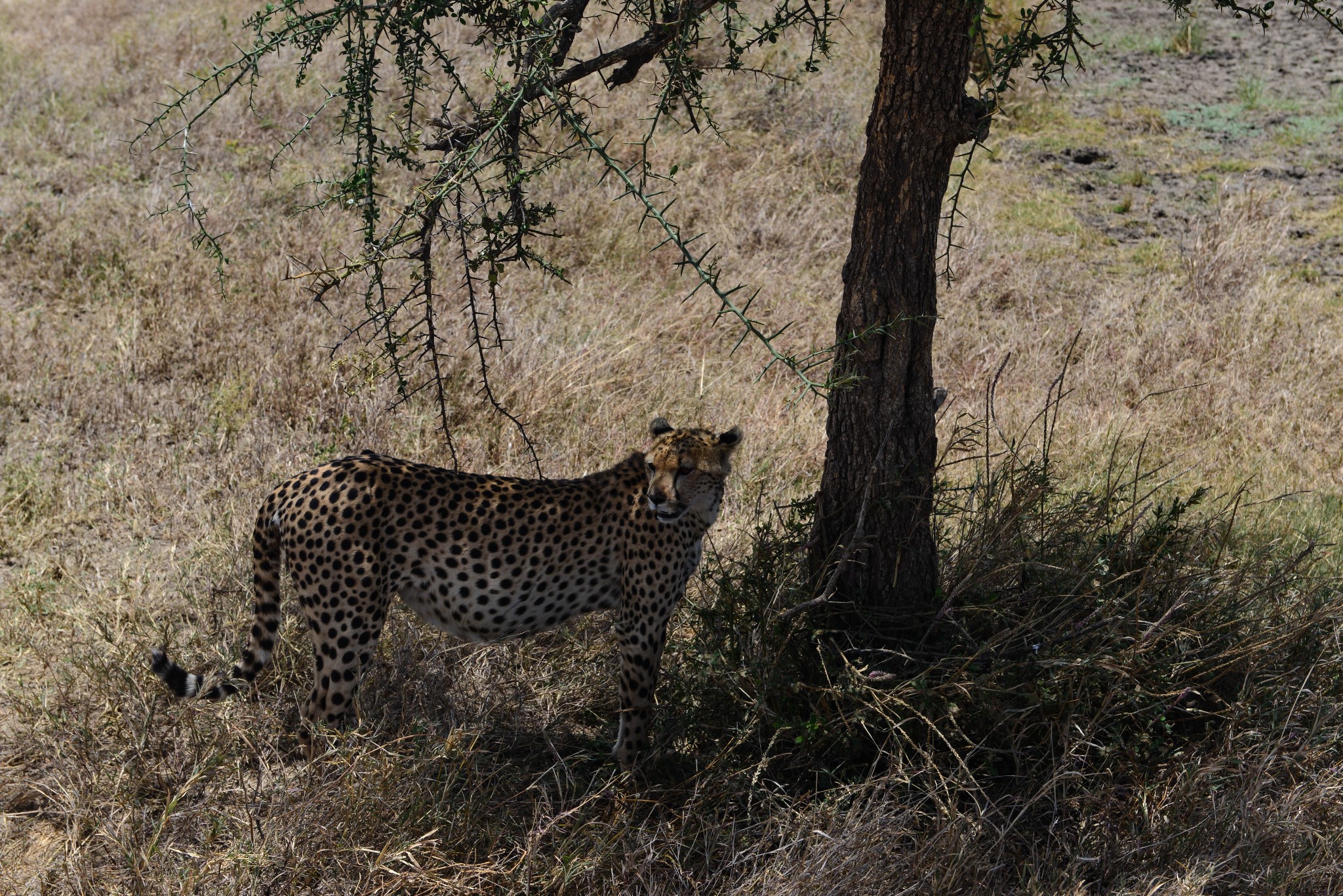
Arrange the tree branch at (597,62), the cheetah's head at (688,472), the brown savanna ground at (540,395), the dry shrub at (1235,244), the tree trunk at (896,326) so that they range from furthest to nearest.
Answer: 1. the dry shrub at (1235,244)
2. the cheetah's head at (688,472)
3. the tree trunk at (896,326)
4. the tree branch at (597,62)
5. the brown savanna ground at (540,395)

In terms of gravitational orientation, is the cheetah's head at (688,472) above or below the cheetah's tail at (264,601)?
above

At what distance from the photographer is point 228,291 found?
6.93 meters

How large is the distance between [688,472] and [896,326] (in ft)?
2.83

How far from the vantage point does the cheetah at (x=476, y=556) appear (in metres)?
4.08

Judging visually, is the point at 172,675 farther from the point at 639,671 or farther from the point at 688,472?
the point at 688,472

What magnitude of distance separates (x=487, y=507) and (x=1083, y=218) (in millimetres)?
6784

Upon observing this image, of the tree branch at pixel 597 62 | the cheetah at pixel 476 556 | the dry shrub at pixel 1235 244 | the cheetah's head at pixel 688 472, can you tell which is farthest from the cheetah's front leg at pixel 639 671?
the dry shrub at pixel 1235 244

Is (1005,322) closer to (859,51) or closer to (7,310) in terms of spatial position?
(859,51)

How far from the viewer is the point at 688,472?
14.1ft

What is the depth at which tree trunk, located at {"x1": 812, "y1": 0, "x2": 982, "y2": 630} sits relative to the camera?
13.3 feet

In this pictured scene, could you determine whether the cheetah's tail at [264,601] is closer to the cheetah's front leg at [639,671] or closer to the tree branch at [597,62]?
the cheetah's front leg at [639,671]

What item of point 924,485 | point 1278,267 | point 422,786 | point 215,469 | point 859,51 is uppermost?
point 859,51

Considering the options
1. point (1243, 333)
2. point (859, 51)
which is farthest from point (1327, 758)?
point (859, 51)

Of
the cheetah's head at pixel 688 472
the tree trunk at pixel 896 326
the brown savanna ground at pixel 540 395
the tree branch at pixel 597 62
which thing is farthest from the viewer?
the cheetah's head at pixel 688 472
